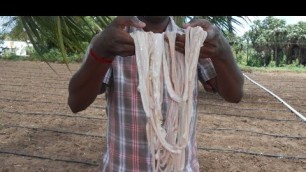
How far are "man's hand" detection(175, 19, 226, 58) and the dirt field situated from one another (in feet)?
9.94

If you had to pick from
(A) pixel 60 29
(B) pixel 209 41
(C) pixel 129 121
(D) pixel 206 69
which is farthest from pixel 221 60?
(A) pixel 60 29

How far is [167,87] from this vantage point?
98 cm

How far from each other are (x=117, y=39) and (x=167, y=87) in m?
0.21

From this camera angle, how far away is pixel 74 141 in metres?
4.69

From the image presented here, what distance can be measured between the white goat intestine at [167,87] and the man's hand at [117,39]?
0.08 ft

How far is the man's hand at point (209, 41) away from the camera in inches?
36.0

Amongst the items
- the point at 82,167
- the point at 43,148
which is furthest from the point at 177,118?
the point at 43,148

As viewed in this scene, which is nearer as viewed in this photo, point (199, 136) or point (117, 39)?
point (117, 39)

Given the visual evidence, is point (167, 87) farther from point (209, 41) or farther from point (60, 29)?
point (60, 29)

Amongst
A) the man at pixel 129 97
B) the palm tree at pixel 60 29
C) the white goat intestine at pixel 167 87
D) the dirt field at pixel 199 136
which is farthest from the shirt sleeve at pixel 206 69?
the dirt field at pixel 199 136

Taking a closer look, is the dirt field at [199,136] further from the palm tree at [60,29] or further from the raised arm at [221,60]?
the raised arm at [221,60]

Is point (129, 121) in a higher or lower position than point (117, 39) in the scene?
lower

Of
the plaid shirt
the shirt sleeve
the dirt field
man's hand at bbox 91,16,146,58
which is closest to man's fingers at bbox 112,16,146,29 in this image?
man's hand at bbox 91,16,146,58
